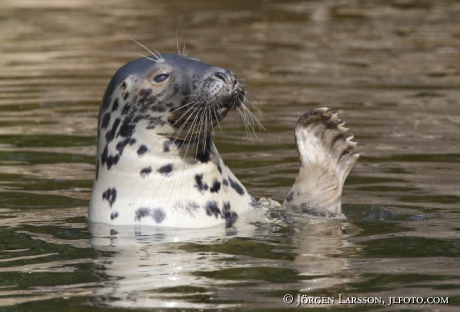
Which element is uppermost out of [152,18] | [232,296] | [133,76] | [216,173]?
[152,18]

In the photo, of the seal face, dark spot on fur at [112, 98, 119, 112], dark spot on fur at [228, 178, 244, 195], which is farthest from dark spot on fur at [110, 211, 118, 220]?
dark spot on fur at [228, 178, 244, 195]

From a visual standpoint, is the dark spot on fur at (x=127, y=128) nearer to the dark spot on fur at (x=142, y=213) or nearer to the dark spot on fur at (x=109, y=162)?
the dark spot on fur at (x=109, y=162)

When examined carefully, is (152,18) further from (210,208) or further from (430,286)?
(430,286)

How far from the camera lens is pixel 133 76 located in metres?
→ 6.78

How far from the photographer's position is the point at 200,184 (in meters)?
6.68

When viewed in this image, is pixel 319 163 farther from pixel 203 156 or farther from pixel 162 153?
pixel 162 153

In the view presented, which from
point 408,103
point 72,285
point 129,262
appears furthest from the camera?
point 408,103

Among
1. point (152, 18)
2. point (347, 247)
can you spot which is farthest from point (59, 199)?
point (152, 18)

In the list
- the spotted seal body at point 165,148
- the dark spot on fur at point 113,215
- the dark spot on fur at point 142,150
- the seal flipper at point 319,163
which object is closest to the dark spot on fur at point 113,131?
the spotted seal body at point 165,148

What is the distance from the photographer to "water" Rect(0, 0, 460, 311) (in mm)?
5266

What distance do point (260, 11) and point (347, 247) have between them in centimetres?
1620

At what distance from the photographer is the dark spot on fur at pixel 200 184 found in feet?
21.9

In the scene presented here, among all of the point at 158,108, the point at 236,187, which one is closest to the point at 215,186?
the point at 236,187

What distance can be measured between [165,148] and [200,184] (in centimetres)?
34
